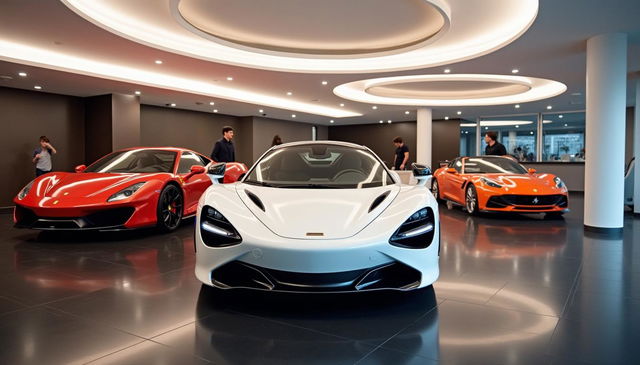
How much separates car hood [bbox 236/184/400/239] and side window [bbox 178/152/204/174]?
337 centimetres

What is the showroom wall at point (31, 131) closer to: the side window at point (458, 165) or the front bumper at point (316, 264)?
the side window at point (458, 165)

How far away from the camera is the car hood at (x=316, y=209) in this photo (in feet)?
7.85

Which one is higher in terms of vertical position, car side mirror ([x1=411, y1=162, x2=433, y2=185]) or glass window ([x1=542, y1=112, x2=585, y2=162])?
glass window ([x1=542, y1=112, x2=585, y2=162])

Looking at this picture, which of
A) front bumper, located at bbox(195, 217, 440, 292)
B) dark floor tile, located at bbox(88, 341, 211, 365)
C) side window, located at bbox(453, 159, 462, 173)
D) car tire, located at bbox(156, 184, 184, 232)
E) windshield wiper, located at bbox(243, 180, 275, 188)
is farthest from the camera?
side window, located at bbox(453, 159, 462, 173)

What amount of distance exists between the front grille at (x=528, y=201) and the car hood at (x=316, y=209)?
15.2 ft

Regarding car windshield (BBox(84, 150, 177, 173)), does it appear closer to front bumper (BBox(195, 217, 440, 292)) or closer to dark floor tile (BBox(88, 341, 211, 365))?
front bumper (BBox(195, 217, 440, 292))

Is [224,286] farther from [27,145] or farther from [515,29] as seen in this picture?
[27,145]

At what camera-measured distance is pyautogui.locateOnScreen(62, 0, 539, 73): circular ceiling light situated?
5.91 m

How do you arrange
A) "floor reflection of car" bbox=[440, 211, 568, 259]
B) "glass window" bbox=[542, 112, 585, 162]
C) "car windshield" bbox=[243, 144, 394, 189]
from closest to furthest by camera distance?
"car windshield" bbox=[243, 144, 394, 189]
"floor reflection of car" bbox=[440, 211, 568, 259]
"glass window" bbox=[542, 112, 585, 162]

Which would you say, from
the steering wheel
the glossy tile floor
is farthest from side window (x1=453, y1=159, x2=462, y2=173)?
the steering wheel

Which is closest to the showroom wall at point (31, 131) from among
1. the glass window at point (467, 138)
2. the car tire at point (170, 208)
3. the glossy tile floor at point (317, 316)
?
the car tire at point (170, 208)

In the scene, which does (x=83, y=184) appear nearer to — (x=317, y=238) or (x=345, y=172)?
(x=345, y=172)

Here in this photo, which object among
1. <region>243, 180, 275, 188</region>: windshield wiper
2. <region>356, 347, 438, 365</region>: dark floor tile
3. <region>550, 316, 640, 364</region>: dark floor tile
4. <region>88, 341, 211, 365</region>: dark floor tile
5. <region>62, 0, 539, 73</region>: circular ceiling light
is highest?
<region>62, 0, 539, 73</region>: circular ceiling light

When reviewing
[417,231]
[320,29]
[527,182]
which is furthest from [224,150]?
[417,231]
